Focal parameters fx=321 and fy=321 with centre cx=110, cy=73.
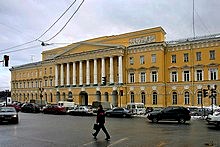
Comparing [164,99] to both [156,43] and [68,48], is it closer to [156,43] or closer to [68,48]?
[156,43]

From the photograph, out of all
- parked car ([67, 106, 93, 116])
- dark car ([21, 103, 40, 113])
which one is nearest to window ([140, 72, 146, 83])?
parked car ([67, 106, 93, 116])

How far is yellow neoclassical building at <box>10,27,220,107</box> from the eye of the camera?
5894 cm

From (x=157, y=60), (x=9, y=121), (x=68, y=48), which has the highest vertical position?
→ (x=68, y=48)

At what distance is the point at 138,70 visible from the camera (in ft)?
218

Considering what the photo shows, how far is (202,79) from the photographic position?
5884cm

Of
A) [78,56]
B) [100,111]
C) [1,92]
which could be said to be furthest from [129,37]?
[1,92]

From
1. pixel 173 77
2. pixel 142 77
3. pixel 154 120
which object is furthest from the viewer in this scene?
pixel 142 77

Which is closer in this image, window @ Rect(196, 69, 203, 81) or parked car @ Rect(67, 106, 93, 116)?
parked car @ Rect(67, 106, 93, 116)

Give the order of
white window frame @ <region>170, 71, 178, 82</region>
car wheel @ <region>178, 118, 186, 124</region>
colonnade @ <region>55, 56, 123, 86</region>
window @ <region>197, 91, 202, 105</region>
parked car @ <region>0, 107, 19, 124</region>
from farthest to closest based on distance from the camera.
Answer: colonnade @ <region>55, 56, 123, 86</region> → white window frame @ <region>170, 71, 178, 82</region> → window @ <region>197, 91, 202, 105</region> → car wheel @ <region>178, 118, 186, 124</region> → parked car @ <region>0, 107, 19, 124</region>

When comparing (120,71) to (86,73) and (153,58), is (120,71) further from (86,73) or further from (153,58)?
(86,73)

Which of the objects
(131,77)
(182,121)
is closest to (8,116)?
(182,121)

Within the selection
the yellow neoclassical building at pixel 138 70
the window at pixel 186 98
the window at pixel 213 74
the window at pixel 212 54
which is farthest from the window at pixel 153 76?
the window at pixel 212 54

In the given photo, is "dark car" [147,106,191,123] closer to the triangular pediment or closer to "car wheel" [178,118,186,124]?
"car wheel" [178,118,186,124]

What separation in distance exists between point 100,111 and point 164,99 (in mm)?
47262
